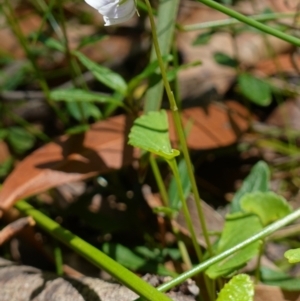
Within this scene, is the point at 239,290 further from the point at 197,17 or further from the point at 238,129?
the point at 197,17

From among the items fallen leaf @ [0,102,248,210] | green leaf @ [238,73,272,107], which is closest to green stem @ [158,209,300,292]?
A: fallen leaf @ [0,102,248,210]

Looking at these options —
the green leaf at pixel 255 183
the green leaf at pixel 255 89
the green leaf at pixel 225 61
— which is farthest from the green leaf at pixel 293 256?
the green leaf at pixel 225 61

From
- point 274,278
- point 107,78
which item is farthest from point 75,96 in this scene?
point 274,278

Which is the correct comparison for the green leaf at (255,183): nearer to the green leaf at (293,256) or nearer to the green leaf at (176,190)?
the green leaf at (176,190)

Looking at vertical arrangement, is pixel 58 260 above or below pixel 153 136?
below

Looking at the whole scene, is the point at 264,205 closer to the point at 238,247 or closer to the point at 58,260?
the point at 238,247
